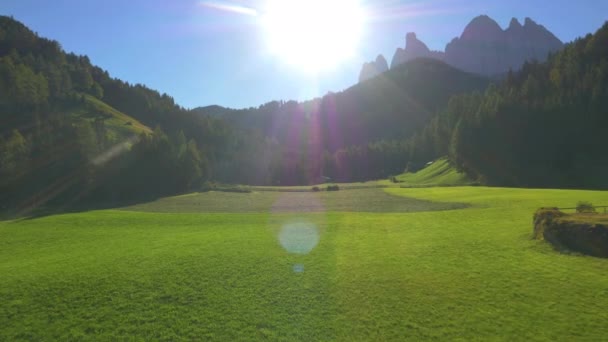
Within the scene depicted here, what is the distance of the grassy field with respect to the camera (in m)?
12.5

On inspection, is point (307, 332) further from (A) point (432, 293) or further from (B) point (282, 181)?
(B) point (282, 181)

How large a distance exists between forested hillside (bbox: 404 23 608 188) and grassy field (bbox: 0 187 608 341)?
68344 mm

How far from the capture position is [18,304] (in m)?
15.3

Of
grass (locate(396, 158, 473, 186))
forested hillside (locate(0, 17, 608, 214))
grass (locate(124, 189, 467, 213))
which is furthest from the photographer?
grass (locate(396, 158, 473, 186))

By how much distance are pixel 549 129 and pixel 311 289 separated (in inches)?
3743

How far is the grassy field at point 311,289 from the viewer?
490 inches

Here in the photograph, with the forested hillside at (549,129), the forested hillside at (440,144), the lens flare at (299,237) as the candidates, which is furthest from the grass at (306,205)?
the forested hillside at (549,129)

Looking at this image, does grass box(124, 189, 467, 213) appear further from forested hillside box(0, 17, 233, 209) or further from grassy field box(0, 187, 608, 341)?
forested hillside box(0, 17, 233, 209)

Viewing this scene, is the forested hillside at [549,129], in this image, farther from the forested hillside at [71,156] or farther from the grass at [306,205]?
the forested hillside at [71,156]

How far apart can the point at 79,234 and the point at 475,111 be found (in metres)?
108

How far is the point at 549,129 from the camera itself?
3334 inches

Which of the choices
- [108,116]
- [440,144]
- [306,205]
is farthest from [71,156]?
[440,144]

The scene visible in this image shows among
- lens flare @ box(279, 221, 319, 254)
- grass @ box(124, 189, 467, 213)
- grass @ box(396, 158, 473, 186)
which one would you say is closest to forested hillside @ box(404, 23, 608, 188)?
grass @ box(396, 158, 473, 186)

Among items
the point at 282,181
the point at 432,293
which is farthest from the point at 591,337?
the point at 282,181
